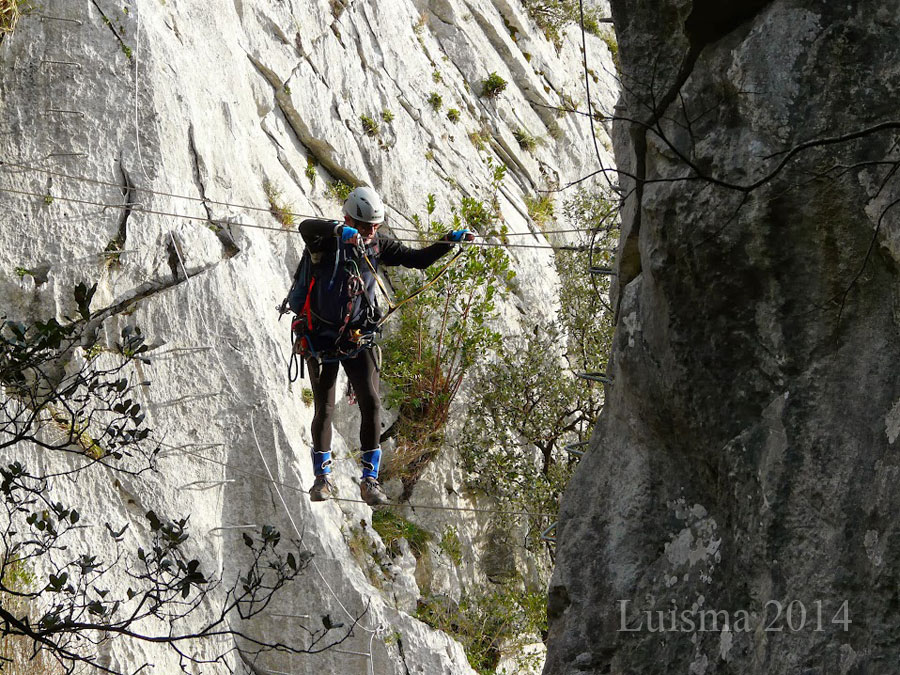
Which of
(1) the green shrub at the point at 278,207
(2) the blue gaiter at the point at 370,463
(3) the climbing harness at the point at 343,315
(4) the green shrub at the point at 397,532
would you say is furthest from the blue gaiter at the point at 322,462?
(1) the green shrub at the point at 278,207

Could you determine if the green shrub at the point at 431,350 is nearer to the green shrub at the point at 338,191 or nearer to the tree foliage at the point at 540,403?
the tree foliage at the point at 540,403

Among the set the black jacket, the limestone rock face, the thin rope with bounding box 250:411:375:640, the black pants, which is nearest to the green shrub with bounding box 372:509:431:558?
the limestone rock face

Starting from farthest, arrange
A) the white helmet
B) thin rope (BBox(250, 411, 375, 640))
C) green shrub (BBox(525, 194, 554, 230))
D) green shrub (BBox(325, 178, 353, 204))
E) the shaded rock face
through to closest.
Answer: green shrub (BBox(525, 194, 554, 230))
green shrub (BBox(325, 178, 353, 204))
thin rope (BBox(250, 411, 375, 640))
the white helmet
the shaded rock face

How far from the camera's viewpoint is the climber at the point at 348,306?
7375mm

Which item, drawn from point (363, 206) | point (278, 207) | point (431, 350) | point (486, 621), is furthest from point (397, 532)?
point (363, 206)

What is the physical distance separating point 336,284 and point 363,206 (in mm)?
657

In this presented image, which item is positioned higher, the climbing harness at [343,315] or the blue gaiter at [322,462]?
the climbing harness at [343,315]

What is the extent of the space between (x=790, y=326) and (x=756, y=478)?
2.34 ft

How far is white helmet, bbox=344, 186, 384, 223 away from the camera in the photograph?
7531 millimetres

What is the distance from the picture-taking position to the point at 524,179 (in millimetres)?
14781

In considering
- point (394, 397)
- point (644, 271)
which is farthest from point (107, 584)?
point (644, 271)

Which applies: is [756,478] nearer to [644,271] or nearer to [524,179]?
[644,271]

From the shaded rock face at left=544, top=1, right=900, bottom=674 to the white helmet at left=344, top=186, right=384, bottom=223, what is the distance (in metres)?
2.63

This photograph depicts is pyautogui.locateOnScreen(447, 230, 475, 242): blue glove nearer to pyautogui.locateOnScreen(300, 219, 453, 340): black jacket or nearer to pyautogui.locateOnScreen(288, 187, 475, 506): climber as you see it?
pyautogui.locateOnScreen(288, 187, 475, 506): climber
